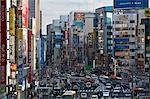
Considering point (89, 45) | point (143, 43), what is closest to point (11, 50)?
point (143, 43)

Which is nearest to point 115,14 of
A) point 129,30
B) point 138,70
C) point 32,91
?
point 129,30

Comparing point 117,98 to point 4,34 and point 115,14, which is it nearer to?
point 4,34

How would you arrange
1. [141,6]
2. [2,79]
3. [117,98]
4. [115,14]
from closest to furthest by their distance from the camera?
[2,79] → [117,98] → [115,14] → [141,6]

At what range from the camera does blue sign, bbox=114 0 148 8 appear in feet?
226

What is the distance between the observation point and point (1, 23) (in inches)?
1068

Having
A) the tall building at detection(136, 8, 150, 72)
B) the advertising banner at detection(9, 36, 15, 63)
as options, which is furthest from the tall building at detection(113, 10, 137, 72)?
the advertising banner at detection(9, 36, 15, 63)

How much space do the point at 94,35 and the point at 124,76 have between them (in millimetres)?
20244

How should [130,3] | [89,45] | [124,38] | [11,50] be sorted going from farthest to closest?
[89,45] → [130,3] → [124,38] → [11,50]

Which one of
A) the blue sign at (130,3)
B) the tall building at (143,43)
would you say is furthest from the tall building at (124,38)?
the blue sign at (130,3)

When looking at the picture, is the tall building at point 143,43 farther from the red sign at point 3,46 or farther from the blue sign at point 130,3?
the red sign at point 3,46

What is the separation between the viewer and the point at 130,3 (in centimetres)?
6950

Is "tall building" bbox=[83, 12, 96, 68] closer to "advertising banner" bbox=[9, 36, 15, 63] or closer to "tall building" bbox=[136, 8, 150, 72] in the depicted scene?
"tall building" bbox=[136, 8, 150, 72]

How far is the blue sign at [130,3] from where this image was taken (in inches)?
2714

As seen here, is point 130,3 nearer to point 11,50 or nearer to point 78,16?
point 11,50
